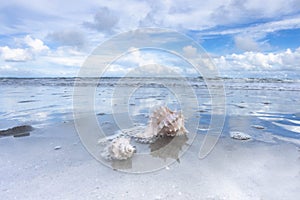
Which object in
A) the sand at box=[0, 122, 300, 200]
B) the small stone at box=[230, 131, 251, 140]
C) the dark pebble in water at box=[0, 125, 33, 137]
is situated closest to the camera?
the sand at box=[0, 122, 300, 200]

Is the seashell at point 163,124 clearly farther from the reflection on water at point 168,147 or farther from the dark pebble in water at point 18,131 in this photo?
the dark pebble in water at point 18,131

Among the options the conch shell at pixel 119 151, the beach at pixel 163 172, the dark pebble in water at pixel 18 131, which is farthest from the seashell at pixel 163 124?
the dark pebble in water at pixel 18 131

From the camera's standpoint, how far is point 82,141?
4.16 m

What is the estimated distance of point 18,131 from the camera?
190 inches

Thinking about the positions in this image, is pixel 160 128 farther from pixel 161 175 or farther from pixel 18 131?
pixel 18 131

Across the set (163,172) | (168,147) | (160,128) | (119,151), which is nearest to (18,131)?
(119,151)

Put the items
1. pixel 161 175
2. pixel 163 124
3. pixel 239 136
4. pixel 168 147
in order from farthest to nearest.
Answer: pixel 239 136, pixel 163 124, pixel 168 147, pixel 161 175

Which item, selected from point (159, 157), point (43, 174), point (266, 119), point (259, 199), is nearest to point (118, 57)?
point (159, 157)

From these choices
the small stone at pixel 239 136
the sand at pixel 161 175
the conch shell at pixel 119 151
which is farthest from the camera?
the small stone at pixel 239 136

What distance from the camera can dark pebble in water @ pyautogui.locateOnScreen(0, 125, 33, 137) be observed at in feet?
15.2

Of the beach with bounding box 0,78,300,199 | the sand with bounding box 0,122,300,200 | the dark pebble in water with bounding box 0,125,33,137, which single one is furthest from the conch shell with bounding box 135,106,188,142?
the dark pebble in water with bounding box 0,125,33,137

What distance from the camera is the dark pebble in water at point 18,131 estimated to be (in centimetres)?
463

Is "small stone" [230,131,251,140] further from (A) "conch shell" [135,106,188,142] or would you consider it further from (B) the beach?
(A) "conch shell" [135,106,188,142]

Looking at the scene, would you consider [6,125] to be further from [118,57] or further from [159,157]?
[159,157]
